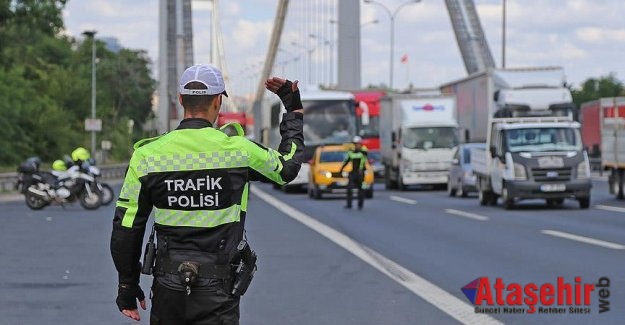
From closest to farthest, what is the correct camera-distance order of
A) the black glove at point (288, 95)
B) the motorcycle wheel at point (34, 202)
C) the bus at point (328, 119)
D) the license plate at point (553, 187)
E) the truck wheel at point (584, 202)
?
the black glove at point (288, 95) → the license plate at point (553, 187) → the truck wheel at point (584, 202) → the motorcycle wheel at point (34, 202) → the bus at point (328, 119)

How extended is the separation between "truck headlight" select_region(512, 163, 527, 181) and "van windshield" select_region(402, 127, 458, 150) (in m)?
15.2

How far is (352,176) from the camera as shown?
101 ft

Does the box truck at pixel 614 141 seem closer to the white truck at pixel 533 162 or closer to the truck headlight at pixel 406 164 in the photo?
the white truck at pixel 533 162

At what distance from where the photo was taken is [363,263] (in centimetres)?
1644

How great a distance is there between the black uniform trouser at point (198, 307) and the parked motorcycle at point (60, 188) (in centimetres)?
2639

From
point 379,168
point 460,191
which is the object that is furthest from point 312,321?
point 379,168

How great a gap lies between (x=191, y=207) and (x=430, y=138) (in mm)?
40248

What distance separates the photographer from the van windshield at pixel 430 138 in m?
45.4

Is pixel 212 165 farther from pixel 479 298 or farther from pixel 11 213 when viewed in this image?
pixel 11 213

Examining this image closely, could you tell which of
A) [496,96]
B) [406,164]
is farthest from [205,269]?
[406,164]

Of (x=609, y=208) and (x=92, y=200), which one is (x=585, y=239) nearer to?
(x=609, y=208)

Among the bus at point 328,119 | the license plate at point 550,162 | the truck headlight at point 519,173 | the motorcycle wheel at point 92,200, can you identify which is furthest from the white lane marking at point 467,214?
the bus at point 328,119

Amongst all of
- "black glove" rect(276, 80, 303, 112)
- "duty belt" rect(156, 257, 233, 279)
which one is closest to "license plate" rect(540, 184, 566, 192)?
"black glove" rect(276, 80, 303, 112)

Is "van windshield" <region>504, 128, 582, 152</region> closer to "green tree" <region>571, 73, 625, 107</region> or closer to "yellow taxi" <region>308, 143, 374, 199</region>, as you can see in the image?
"yellow taxi" <region>308, 143, 374, 199</region>
